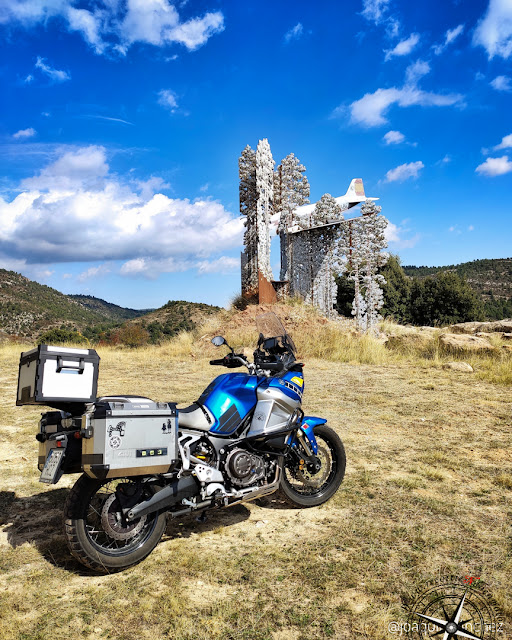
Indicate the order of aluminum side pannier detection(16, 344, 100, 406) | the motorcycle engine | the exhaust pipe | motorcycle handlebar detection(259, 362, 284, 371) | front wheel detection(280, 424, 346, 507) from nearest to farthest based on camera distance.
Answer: aluminum side pannier detection(16, 344, 100, 406) → the exhaust pipe → the motorcycle engine → motorcycle handlebar detection(259, 362, 284, 371) → front wheel detection(280, 424, 346, 507)

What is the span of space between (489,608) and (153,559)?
1.97 meters

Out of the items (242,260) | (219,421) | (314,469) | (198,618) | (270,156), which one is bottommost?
(198,618)

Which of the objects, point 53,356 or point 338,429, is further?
point 338,429

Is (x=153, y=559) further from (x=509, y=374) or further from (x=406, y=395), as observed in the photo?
(x=509, y=374)

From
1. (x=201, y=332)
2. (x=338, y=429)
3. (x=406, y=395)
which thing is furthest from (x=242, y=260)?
(x=338, y=429)

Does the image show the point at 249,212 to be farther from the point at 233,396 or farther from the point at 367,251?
the point at 233,396

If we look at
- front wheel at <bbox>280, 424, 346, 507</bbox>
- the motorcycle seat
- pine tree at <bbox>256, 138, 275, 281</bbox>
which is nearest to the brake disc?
the motorcycle seat

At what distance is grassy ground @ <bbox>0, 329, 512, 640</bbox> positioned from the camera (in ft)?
7.67

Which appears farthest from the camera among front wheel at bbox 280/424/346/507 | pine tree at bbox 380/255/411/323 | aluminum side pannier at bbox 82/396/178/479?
pine tree at bbox 380/255/411/323

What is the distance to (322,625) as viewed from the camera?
2.30 metres

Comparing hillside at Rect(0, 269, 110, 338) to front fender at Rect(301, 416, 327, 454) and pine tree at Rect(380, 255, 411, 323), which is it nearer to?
pine tree at Rect(380, 255, 411, 323)

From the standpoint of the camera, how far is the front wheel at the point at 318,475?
12.0 ft

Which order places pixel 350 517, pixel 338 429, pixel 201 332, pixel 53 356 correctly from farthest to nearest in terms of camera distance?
pixel 201 332, pixel 338 429, pixel 350 517, pixel 53 356

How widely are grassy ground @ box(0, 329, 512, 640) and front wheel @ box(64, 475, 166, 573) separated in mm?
124
